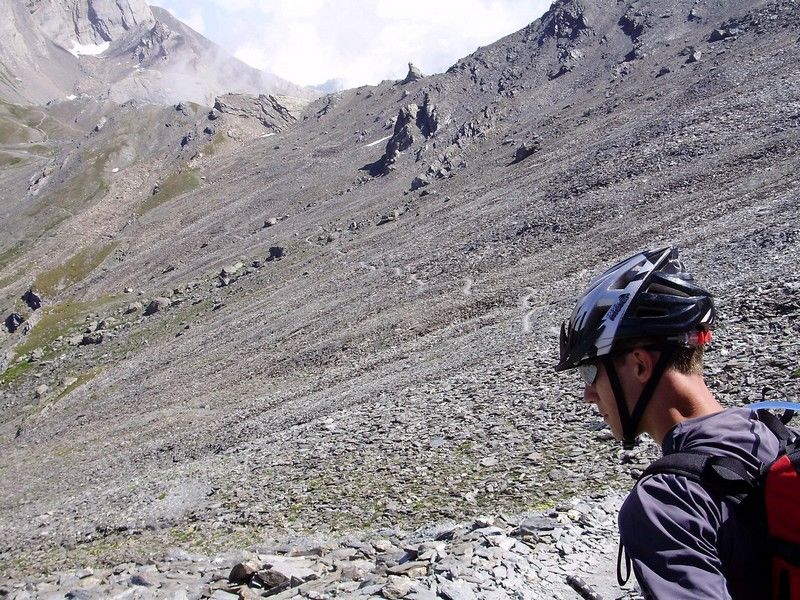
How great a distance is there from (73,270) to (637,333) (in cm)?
11476

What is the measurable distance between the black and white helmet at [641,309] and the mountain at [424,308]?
6.08 m

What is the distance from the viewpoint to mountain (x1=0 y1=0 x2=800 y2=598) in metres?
16.7

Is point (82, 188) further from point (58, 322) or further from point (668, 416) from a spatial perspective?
point (668, 416)

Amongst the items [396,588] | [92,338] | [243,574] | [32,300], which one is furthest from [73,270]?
[396,588]

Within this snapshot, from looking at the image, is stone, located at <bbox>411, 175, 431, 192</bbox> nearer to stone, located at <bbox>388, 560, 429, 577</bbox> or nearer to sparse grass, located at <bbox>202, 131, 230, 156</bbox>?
stone, located at <bbox>388, 560, 429, 577</bbox>

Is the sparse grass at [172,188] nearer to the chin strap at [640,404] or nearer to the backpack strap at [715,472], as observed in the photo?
the chin strap at [640,404]

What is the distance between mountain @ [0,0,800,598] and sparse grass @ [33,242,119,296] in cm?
75

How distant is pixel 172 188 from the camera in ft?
436

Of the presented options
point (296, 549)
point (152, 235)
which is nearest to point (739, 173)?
point (296, 549)

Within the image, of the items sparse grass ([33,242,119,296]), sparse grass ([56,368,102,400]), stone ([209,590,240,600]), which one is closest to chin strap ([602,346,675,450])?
stone ([209,590,240,600])

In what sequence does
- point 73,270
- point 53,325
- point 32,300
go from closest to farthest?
point 53,325, point 32,300, point 73,270

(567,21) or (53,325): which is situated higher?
(567,21)

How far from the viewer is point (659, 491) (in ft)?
10.1

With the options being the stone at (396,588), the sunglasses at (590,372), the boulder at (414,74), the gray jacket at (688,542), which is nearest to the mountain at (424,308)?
the stone at (396,588)
